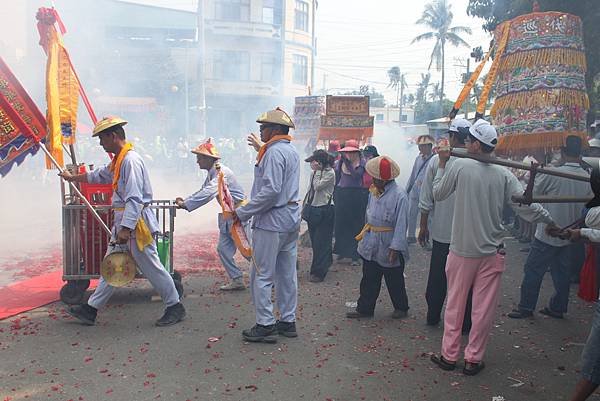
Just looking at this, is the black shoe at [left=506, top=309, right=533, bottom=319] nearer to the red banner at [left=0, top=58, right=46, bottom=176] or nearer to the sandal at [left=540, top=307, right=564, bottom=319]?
the sandal at [left=540, top=307, right=564, bottom=319]

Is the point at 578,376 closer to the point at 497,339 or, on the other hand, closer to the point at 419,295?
the point at 497,339

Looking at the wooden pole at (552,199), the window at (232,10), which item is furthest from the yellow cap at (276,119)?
the window at (232,10)

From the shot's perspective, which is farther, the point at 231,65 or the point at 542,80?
the point at 231,65

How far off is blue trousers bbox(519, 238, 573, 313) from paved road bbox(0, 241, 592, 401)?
200mm

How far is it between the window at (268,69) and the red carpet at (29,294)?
3206 centimetres

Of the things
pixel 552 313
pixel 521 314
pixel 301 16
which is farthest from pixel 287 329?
pixel 301 16

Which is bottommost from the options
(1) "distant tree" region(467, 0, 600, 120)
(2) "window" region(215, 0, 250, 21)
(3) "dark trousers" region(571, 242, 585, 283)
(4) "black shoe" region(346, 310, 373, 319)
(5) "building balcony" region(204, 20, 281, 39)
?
(4) "black shoe" region(346, 310, 373, 319)

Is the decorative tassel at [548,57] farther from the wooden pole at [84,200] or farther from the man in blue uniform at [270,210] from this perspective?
the wooden pole at [84,200]

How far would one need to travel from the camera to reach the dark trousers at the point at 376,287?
5.67 m

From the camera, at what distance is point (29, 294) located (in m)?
6.16

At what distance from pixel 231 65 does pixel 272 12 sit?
4711 millimetres

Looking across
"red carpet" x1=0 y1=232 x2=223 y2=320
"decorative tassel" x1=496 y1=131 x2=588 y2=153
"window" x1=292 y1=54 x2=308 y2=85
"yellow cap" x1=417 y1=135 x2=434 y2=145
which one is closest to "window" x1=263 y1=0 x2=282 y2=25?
"window" x1=292 y1=54 x2=308 y2=85

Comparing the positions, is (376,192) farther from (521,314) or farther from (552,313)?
(552,313)

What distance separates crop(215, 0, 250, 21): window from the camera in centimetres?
3503
